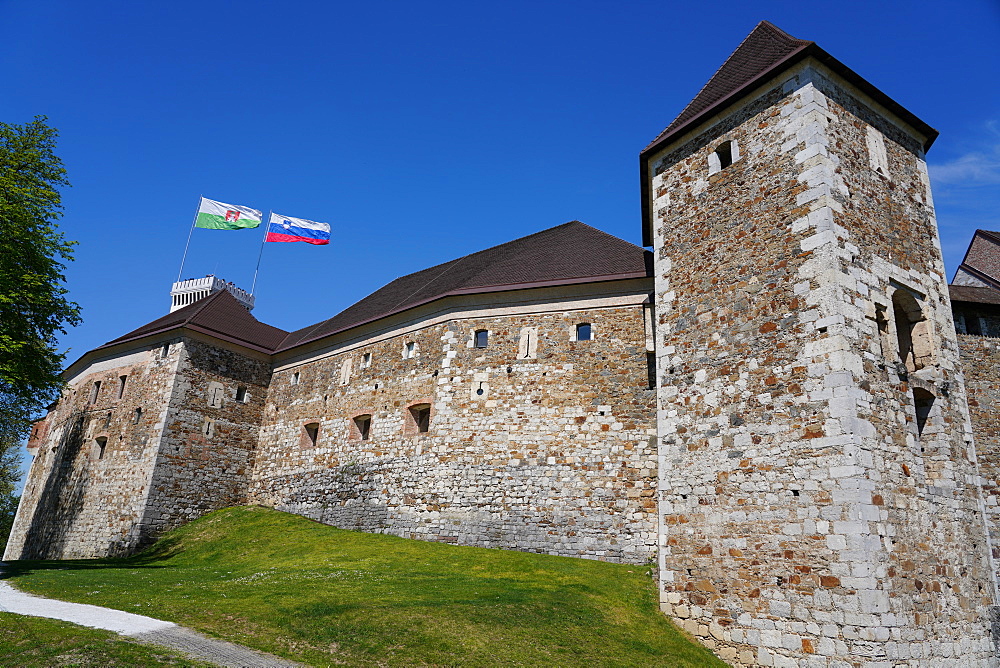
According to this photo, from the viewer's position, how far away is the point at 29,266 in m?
17.7

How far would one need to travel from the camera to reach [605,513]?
1645 cm

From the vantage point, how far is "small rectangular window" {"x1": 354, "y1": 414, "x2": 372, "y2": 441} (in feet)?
Result: 72.4

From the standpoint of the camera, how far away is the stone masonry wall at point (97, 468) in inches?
923

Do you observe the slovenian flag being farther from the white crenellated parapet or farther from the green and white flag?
the white crenellated parapet

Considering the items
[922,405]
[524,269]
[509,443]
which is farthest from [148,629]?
[524,269]

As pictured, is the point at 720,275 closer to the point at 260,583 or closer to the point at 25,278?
the point at 260,583

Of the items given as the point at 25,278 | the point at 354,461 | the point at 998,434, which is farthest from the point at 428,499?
the point at 998,434

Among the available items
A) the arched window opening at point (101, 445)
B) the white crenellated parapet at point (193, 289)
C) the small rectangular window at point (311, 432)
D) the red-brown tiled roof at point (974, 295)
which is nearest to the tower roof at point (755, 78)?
the red-brown tiled roof at point (974, 295)

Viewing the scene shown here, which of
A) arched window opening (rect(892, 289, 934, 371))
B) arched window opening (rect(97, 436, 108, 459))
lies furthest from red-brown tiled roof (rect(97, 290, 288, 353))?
arched window opening (rect(892, 289, 934, 371))

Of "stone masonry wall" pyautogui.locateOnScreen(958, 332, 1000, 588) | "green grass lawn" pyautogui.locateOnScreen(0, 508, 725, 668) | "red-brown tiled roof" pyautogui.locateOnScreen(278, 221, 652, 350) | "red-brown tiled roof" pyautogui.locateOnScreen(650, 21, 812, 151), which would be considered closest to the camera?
"green grass lawn" pyautogui.locateOnScreen(0, 508, 725, 668)

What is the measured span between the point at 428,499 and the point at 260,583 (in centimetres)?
646

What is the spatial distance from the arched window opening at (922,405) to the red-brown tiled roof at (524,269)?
7.88 meters

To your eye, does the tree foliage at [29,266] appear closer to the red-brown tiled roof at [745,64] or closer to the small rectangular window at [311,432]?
the small rectangular window at [311,432]

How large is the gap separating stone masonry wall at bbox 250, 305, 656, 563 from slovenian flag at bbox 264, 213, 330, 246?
895 cm
